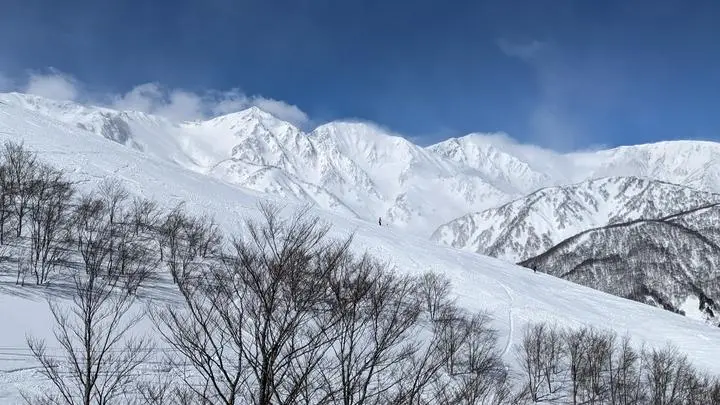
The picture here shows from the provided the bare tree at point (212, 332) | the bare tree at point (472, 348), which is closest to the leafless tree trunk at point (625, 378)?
the bare tree at point (472, 348)

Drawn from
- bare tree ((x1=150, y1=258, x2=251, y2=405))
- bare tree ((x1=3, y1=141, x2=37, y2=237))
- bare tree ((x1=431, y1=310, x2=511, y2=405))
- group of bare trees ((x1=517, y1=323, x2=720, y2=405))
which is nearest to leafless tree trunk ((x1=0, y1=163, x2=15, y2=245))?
bare tree ((x1=3, y1=141, x2=37, y2=237))

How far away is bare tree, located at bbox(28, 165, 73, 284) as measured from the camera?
40344 millimetres

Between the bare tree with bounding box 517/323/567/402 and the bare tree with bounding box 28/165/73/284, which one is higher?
the bare tree with bounding box 28/165/73/284

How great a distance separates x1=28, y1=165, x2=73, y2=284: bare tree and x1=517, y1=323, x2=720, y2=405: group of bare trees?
42.2 m

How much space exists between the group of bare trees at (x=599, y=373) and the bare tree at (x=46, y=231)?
4220cm

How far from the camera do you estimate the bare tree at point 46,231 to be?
40.3 meters

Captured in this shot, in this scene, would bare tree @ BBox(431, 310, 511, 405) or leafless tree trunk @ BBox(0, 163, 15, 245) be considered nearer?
bare tree @ BBox(431, 310, 511, 405)

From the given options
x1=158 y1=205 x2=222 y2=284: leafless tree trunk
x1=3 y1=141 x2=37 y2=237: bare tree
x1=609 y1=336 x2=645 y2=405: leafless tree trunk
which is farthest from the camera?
x1=158 y1=205 x2=222 y2=284: leafless tree trunk

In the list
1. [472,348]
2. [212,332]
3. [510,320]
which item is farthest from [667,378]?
[212,332]

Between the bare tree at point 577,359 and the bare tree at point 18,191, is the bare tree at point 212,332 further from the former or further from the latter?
the bare tree at point 18,191

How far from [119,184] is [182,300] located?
43824 millimetres

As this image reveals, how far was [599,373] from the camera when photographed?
4906 cm

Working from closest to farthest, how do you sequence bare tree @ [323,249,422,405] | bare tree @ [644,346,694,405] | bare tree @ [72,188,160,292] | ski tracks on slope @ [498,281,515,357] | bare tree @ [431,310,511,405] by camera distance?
bare tree @ [323,249,422,405]
bare tree @ [431,310,511,405]
bare tree @ [644,346,694,405]
bare tree @ [72,188,160,292]
ski tracks on slope @ [498,281,515,357]

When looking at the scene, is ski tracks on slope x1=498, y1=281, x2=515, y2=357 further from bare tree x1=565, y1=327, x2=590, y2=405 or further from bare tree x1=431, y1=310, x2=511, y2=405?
bare tree x1=565, y1=327, x2=590, y2=405
